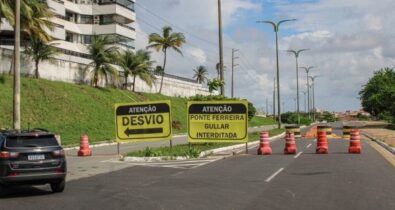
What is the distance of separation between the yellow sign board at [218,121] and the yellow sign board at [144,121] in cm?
133

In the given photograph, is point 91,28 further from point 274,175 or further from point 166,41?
point 274,175

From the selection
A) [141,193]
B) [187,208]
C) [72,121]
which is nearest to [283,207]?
[187,208]

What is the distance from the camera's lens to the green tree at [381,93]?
7305cm

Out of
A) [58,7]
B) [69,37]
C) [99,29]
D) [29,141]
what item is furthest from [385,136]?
[99,29]

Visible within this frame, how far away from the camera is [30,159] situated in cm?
1302

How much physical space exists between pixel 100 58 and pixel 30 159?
44.6 m

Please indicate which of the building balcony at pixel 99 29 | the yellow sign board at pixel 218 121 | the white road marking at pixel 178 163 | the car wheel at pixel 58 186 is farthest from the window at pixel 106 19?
the car wheel at pixel 58 186

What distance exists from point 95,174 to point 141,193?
5.47 meters

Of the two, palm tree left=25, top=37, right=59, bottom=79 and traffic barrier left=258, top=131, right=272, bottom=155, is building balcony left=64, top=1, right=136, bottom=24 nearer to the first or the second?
palm tree left=25, top=37, right=59, bottom=79

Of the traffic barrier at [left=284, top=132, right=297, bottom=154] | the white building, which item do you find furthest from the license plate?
the white building

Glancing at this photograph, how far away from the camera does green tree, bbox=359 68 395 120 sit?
7305cm

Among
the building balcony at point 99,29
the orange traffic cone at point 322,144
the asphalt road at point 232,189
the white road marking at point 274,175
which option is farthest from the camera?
the building balcony at point 99,29

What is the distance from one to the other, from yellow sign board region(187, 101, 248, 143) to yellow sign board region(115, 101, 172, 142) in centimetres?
133

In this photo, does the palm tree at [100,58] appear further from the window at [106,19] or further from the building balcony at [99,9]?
the window at [106,19]
